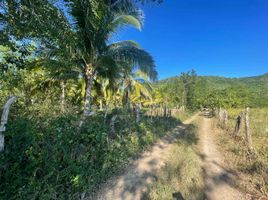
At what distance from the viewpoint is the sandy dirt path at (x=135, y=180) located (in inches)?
155

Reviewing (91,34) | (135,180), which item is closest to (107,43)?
(91,34)

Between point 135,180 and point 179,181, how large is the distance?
105 centimetres

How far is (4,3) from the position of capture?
14.9ft

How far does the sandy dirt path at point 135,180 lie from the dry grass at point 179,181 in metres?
0.23

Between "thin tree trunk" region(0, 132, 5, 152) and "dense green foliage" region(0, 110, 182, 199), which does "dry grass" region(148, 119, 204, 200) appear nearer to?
"dense green foliage" region(0, 110, 182, 199)

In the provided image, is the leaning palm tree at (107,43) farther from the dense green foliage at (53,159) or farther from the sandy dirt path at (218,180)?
the sandy dirt path at (218,180)

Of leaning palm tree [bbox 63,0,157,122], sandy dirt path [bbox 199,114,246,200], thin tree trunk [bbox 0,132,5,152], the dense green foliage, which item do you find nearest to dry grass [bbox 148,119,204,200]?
sandy dirt path [bbox 199,114,246,200]

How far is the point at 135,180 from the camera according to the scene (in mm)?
4641

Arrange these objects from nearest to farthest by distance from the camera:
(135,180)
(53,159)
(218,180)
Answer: (53,159)
(135,180)
(218,180)

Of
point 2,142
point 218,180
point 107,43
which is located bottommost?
point 218,180

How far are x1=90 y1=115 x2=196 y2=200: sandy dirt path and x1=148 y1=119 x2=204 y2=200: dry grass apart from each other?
230 mm

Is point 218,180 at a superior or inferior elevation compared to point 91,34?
inferior

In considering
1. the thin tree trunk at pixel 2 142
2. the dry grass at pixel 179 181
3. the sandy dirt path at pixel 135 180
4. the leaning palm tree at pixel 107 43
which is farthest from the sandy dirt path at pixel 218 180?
the leaning palm tree at pixel 107 43

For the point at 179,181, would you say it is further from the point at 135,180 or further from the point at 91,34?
the point at 91,34
